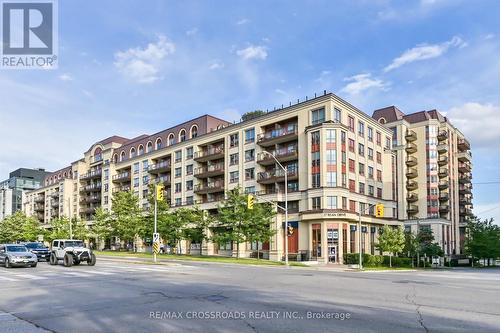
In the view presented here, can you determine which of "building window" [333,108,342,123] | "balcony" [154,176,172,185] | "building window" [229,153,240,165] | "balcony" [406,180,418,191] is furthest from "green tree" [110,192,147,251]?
"balcony" [406,180,418,191]

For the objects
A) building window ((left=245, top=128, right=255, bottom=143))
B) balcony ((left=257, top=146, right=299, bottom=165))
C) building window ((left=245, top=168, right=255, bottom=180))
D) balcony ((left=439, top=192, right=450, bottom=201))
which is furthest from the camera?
balcony ((left=439, top=192, right=450, bottom=201))

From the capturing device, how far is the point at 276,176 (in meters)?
59.3

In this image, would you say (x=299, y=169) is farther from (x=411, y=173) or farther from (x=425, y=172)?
(x=425, y=172)

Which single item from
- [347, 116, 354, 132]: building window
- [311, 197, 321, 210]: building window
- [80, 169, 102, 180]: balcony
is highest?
[347, 116, 354, 132]: building window

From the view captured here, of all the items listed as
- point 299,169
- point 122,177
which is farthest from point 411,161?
point 122,177

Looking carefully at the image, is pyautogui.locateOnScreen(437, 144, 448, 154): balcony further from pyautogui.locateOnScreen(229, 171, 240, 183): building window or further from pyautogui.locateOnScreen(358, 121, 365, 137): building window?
pyautogui.locateOnScreen(229, 171, 240, 183): building window

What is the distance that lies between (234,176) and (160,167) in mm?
20051

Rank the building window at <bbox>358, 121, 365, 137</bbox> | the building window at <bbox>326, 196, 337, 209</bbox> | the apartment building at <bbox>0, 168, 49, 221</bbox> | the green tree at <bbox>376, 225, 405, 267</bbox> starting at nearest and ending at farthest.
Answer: the green tree at <bbox>376, 225, 405, 267</bbox>
the building window at <bbox>326, 196, 337, 209</bbox>
the building window at <bbox>358, 121, 365, 137</bbox>
the apartment building at <bbox>0, 168, 49, 221</bbox>

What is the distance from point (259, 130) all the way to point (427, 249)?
28600 mm

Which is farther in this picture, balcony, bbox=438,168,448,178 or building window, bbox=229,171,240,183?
balcony, bbox=438,168,448,178

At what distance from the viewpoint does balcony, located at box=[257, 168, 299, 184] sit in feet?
192

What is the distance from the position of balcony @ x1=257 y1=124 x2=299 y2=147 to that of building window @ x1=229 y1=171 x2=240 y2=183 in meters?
6.44

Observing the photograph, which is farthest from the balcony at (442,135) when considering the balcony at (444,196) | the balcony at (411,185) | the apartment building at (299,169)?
the apartment building at (299,169)

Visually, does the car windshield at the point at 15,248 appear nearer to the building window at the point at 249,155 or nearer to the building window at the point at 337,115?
the building window at the point at 249,155
